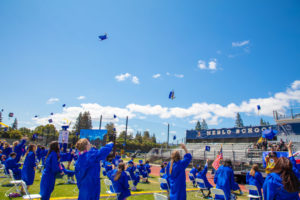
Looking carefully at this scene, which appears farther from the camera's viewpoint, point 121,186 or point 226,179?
point 226,179

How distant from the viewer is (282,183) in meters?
2.56

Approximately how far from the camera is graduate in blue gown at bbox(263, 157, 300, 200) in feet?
8.20

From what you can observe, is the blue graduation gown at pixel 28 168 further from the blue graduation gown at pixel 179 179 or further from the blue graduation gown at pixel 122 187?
the blue graduation gown at pixel 179 179

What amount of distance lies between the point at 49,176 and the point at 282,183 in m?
4.98

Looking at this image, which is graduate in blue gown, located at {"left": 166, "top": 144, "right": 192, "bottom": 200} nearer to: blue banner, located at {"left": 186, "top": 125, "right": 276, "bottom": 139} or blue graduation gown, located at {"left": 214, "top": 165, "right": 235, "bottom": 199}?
blue graduation gown, located at {"left": 214, "top": 165, "right": 235, "bottom": 199}

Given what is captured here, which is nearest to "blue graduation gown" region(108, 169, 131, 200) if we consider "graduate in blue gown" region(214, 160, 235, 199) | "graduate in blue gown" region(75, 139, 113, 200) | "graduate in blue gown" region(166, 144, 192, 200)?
"graduate in blue gown" region(166, 144, 192, 200)

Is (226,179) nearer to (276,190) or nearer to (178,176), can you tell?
(178,176)

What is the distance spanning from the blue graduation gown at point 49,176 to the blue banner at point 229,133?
1032 inches

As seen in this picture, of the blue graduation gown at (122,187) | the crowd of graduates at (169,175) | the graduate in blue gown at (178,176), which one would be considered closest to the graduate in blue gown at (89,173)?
the crowd of graduates at (169,175)

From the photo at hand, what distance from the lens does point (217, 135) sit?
31.8m

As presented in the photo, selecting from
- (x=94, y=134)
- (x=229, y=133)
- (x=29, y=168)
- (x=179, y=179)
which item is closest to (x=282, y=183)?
(x=179, y=179)

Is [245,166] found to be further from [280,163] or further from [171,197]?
[280,163]

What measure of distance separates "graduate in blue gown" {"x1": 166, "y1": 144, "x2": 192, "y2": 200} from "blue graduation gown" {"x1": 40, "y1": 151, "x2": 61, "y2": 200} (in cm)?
291

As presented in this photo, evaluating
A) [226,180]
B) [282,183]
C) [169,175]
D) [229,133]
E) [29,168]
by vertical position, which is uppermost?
[229,133]
